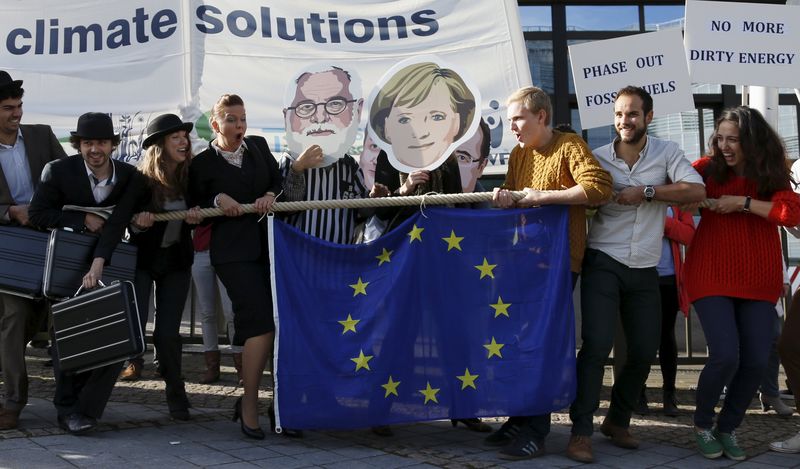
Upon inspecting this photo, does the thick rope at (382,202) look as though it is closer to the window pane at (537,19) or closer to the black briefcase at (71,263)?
the black briefcase at (71,263)

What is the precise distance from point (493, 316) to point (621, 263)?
0.73 m

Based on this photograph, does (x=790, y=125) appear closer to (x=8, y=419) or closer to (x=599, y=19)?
(x=599, y=19)

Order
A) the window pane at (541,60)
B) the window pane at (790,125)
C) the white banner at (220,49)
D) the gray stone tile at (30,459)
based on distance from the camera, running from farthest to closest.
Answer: the window pane at (790,125) < the window pane at (541,60) < the white banner at (220,49) < the gray stone tile at (30,459)

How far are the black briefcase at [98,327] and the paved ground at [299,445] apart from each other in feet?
1.44

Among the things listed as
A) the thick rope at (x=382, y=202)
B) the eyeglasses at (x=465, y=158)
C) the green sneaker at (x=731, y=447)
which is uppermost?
the eyeglasses at (x=465, y=158)

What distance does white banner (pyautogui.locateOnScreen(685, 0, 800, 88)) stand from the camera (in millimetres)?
5617

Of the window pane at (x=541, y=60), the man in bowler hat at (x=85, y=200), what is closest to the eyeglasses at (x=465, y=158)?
the man in bowler hat at (x=85, y=200)

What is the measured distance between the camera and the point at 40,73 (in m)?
6.27

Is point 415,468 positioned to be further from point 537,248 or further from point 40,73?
point 40,73

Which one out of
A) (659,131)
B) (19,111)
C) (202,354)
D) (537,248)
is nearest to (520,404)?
(537,248)

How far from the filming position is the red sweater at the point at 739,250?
430 centimetres

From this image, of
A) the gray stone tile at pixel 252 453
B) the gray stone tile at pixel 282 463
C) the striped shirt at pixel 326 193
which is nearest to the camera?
the gray stone tile at pixel 282 463

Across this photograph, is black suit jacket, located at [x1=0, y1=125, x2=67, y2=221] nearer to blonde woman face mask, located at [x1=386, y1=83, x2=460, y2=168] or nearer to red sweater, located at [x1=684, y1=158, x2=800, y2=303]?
blonde woman face mask, located at [x1=386, y1=83, x2=460, y2=168]

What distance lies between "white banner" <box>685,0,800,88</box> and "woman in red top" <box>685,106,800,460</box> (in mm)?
1306
